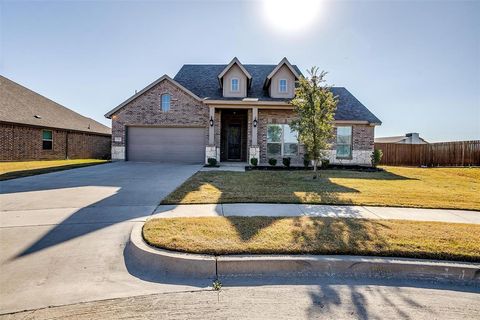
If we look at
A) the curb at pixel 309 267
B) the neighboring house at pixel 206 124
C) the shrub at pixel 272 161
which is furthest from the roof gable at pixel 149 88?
the curb at pixel 309 267

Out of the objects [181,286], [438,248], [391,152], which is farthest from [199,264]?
[391,152]

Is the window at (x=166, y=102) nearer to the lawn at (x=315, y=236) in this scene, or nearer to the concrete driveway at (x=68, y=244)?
the concrete driveway at (x=68, y=244)

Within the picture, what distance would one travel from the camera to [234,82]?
674 inches

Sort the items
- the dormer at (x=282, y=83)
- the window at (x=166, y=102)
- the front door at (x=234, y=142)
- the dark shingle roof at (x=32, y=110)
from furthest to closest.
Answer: the front door at (x=234, y=142) < the dark shingle roof at (x=32, y=110) < the dormer at (x=282, y=83) < the window at (x=166, y=102)

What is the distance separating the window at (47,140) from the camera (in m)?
19.2

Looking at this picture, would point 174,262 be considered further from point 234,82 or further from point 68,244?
point 234,82

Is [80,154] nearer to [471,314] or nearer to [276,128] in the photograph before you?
[276,128]

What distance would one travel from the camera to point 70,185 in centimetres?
871

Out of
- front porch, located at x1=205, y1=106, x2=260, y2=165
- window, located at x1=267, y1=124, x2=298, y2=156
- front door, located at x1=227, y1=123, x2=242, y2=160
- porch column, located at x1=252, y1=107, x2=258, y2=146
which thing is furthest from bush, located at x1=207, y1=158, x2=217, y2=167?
front door, located at x1=227, y1=123, x2=242, y2=160

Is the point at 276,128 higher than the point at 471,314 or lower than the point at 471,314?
higher

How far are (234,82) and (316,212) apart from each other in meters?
13.1

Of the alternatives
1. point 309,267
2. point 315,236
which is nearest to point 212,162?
point 315,236

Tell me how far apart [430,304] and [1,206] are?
8.55 metres

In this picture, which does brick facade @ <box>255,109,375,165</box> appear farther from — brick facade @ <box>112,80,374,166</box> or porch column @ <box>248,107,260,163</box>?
porch column @ <box>248,107,260,163</box>
